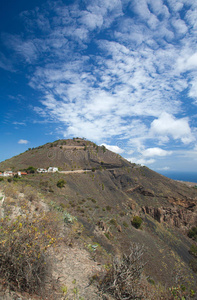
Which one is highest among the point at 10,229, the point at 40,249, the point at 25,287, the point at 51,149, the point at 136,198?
the point at 51,149

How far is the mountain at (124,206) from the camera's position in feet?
51.4

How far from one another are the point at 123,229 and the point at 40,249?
18063mm

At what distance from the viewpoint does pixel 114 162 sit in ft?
186

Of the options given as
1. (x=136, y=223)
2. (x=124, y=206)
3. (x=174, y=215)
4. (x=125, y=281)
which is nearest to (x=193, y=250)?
(x=174, y=215)

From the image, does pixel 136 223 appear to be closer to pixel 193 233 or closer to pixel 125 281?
pixel 193 233

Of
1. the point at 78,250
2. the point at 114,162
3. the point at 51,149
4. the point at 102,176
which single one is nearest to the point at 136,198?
the point at 102,176

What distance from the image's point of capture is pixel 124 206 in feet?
95.9

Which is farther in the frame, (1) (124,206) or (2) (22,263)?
(1) (124,206)

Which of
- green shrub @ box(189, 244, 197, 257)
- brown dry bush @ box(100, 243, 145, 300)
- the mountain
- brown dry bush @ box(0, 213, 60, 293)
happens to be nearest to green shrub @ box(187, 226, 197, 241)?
the mountain

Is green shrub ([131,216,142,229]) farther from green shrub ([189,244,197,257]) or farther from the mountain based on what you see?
green shrub ([189,244,197,257])

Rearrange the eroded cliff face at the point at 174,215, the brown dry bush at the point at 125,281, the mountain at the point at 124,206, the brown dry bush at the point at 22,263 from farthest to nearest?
the eroded cliff face at the point at 174,215 → the mountain at the point at 124,206 → the brown dry bush at the point at 125,281 → the brown dry bush at the point at 22,263

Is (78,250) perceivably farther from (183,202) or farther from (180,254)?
(183,202)

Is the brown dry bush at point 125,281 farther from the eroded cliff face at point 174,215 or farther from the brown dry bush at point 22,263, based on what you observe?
the eroded cliff face at point 174,215

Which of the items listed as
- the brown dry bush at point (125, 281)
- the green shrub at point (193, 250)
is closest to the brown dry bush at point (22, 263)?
the brown dry bush at point (125, 281)
